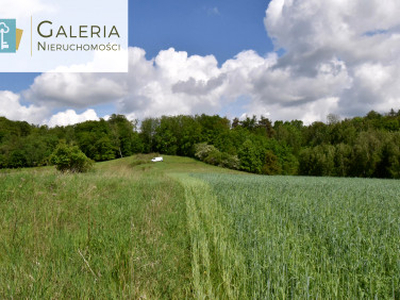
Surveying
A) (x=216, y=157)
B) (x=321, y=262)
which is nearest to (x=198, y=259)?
(x=321, y=262)

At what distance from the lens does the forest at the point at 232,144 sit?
4844 cm

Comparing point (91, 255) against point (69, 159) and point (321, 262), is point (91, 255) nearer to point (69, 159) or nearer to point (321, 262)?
point (321, 262)

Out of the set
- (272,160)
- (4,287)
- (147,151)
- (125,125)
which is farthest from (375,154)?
(125,125)

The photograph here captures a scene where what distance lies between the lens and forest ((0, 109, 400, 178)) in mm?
48438

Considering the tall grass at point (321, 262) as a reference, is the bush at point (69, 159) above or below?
above

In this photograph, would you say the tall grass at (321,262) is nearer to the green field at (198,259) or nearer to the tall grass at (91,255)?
the green field at (198,259)

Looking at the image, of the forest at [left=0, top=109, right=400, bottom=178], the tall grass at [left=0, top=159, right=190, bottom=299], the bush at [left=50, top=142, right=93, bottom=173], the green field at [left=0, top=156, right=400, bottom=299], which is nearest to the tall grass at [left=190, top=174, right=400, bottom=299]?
the green field at [left=0, top=156, right=400, bottom=299]

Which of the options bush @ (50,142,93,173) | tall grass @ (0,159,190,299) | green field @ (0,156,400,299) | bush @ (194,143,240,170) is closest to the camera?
green field @ (0,156,400,299)

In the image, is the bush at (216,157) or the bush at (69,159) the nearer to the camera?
the bush at (69,159)

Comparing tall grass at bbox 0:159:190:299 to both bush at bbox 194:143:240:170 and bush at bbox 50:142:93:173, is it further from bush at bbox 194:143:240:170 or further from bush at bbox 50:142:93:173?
bush at bbox 194:143:240:170

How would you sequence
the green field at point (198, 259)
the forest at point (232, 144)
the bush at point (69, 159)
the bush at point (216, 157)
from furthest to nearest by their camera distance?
the bush at point (216, 157)
the forest at point (232, 144)
the bush at point (69, 159)
the green field at point (198, 259)

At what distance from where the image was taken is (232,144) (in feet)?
235

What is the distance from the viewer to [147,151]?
80.8 m

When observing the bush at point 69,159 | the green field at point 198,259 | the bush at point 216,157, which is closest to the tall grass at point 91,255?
the green field at point 198,259
